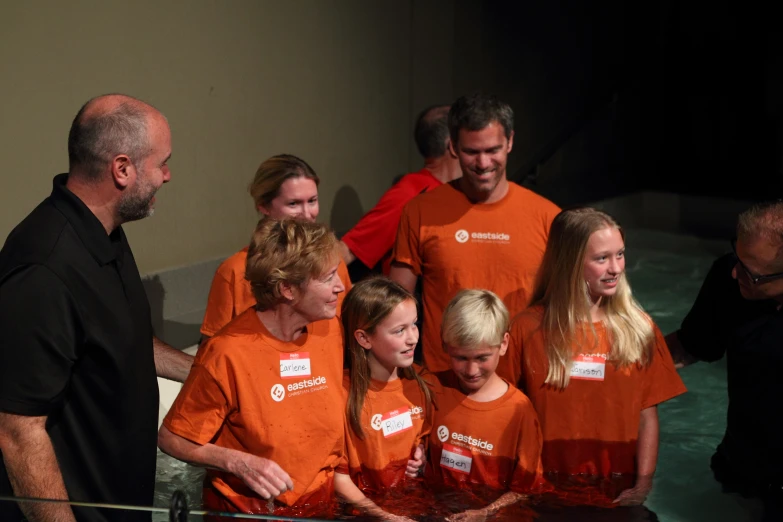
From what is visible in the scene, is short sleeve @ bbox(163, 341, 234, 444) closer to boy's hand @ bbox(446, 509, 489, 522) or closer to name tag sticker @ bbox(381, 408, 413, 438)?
name tag sticker @ bbox(381, 408, 413, 438)

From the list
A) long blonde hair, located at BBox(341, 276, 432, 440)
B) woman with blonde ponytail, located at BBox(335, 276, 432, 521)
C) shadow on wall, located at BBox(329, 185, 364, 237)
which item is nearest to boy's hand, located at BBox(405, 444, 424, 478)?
woman with blonde ponytail, located at BBox(335, 276, 432, 521)

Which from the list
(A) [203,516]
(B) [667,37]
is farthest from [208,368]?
(B) [667,37]

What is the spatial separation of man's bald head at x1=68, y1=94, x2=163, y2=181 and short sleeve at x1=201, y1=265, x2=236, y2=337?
1.08 metres

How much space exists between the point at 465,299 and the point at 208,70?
2681mm

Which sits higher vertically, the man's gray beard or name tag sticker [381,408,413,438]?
the man's gray beard

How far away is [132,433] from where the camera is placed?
243 cm

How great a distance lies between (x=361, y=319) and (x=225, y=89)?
2.65 m

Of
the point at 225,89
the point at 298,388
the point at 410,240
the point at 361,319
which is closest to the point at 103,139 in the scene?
the point at 298,388

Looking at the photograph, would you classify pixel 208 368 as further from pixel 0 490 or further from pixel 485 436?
pixel 485 436

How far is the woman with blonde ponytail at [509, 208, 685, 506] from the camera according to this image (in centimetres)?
309

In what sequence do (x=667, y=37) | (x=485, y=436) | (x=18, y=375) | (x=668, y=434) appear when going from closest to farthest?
(x=18, y=375) → (x=485, y=436) → (x=668, y=434) → (x=667, y=37)

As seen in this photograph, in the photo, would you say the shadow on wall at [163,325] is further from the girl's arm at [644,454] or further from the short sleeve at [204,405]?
the girl's arm at [644,454]

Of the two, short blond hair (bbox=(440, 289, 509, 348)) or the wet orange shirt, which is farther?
the wet orange shirt

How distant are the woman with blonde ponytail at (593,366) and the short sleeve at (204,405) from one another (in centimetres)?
108
